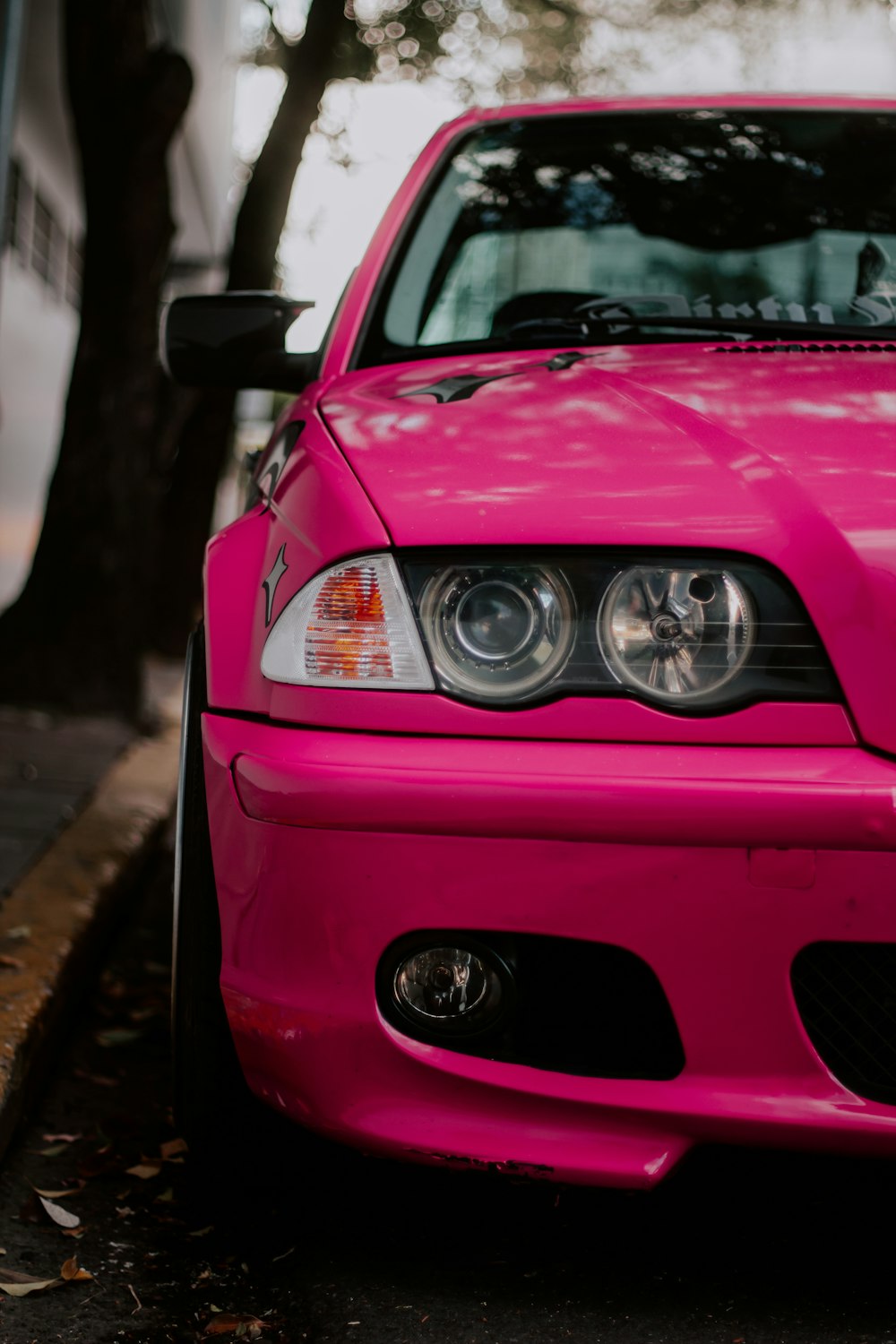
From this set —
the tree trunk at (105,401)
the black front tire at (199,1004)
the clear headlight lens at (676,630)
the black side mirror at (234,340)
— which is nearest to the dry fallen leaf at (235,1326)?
the black front tire at (199,1004)

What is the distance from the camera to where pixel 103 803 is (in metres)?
4.63

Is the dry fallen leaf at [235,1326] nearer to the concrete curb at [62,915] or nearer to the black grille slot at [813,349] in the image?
the concrete curb at [62,915]

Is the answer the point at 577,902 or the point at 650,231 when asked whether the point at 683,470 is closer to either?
the point at 577,902

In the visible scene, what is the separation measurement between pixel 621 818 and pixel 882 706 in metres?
0.34

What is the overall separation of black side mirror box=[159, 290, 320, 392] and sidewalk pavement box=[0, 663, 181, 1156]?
47.9 inches

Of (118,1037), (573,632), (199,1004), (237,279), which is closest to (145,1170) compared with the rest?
(199,1004)

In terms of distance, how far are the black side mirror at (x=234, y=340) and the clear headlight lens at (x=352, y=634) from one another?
3.74 feet

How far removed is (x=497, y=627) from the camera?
186 centimetres

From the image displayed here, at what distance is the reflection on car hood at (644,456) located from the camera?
1.83 metres

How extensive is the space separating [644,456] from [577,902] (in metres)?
0.58

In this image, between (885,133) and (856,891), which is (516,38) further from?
(856,891)

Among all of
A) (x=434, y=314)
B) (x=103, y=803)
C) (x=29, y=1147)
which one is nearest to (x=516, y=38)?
(x=103, y=803)

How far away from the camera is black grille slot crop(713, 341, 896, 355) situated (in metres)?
2.37

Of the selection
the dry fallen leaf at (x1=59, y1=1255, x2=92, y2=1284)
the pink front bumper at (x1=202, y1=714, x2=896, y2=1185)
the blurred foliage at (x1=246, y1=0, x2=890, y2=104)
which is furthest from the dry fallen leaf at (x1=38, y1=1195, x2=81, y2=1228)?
the blurred foliage at (x1=246, y1=0, x2=890, y2=104)
